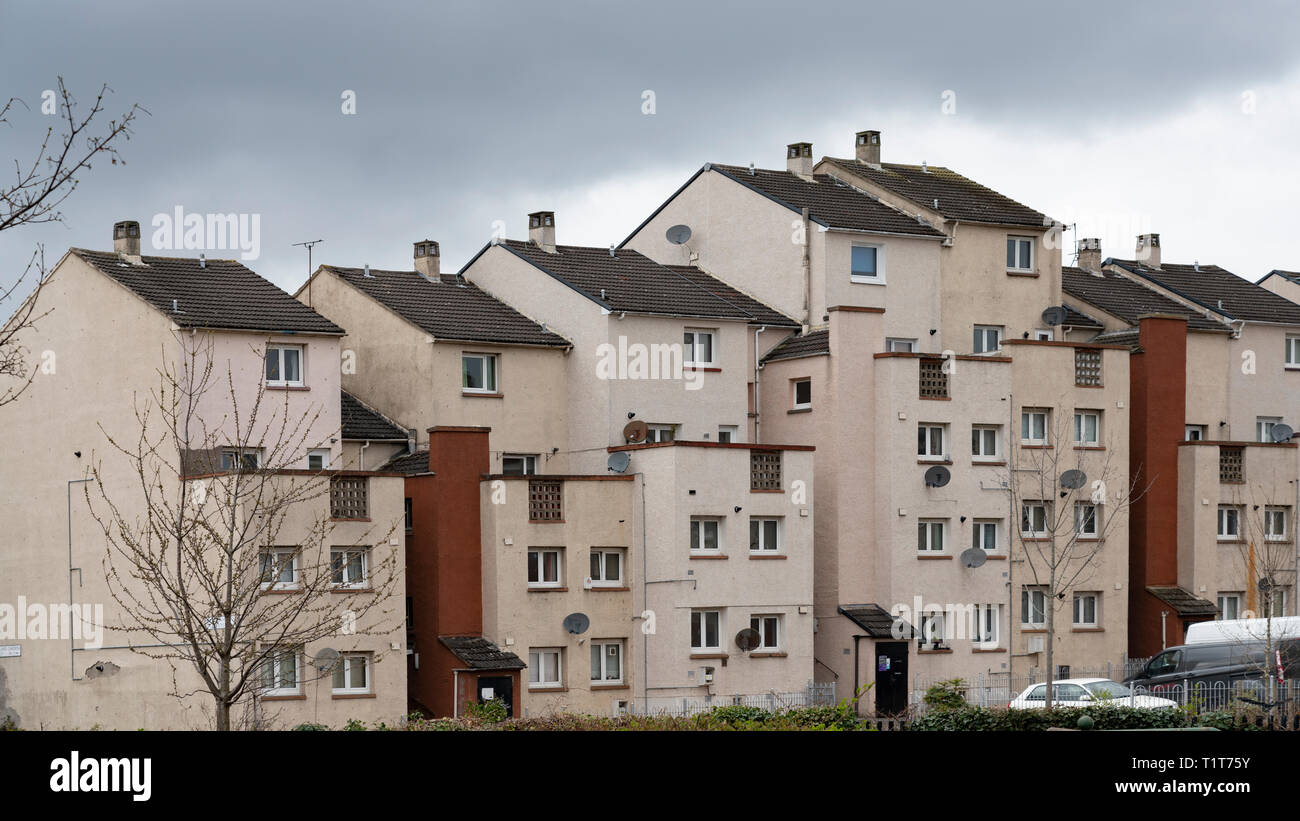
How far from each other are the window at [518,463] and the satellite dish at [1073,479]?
16.2 m

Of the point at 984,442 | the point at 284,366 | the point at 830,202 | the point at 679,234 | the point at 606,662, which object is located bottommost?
the point at 606,662

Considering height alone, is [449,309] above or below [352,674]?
above

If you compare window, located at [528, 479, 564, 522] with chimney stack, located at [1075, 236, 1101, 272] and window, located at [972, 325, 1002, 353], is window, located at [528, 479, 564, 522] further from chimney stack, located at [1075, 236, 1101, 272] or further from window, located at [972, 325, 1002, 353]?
chimney stack, located at [1075, 236, 1101, 272]

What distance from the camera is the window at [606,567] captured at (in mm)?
50406

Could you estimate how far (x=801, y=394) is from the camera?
184 ft

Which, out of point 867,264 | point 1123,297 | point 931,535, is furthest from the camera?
point 1123,297

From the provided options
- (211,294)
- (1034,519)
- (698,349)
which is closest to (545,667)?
(698,349)

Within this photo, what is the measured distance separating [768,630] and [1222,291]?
26.8m

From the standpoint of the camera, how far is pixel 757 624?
51.4 metres

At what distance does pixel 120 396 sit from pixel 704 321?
56.8ft

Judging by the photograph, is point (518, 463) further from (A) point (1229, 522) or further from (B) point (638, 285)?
(A) point (1229, 522)

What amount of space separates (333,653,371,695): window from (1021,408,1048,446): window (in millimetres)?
22168
